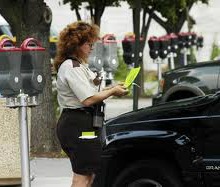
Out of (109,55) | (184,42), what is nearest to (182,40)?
(184,42)

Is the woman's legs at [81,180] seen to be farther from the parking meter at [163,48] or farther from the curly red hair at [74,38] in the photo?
the parking meter at [163,48]

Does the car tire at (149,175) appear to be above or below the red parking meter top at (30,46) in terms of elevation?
below

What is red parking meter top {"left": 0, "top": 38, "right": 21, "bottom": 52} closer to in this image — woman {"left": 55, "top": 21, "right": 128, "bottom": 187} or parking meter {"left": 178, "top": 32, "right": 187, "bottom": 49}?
woman {"left": 55, "top": 21, "right": 128, "bottom": 187}

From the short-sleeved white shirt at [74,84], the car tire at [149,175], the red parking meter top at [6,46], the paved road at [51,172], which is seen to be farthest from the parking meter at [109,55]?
the short-sleeved white shirt at [74,84]

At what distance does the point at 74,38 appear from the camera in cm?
595

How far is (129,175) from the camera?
6.60 meters

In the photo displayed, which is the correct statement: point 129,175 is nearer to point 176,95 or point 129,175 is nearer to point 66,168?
point 66,168

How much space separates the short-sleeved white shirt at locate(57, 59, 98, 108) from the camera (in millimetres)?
5781

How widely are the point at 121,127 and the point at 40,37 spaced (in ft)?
12.5

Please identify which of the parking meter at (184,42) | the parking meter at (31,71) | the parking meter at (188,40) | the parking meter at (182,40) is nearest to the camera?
the parking meter at (31,71)

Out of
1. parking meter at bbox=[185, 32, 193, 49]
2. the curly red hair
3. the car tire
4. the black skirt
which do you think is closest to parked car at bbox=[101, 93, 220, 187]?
the car tire

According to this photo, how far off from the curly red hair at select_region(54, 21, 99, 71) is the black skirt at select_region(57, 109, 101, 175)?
45 cm

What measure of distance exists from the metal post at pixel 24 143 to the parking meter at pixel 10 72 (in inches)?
4.1

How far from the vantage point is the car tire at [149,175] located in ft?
21.3
